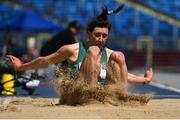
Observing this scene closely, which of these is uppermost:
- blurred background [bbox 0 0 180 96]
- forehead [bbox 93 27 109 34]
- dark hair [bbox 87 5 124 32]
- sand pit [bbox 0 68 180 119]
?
blurred background [bbox 0 0 180 96]

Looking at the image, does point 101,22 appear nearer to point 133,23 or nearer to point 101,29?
point 101,29

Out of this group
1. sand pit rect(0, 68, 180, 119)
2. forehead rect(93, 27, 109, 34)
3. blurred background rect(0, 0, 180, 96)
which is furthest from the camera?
blurred background rect(0, 0, 180, 96)

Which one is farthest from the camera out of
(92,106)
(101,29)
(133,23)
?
(133,23)

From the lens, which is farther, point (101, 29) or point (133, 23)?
point (133, 23)

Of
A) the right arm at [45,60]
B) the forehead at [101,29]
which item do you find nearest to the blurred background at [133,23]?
the right arm at [45,60]


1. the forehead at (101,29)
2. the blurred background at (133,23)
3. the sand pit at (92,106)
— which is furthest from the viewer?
the blurred background at (133,23)

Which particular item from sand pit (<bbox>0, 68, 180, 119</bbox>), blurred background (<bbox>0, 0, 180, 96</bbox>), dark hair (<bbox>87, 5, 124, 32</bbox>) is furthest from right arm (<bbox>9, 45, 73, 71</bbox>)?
blurred background (<bbox>0, 0, 180, 96</bbox>)

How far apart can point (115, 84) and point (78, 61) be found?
1.81ft

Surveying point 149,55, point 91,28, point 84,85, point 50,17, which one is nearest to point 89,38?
point 91,28

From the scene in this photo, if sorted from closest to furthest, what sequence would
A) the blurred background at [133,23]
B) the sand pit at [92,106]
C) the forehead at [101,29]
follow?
the sand pit at [92,106], the forehead at [101,29], the blurred background at [133,23]

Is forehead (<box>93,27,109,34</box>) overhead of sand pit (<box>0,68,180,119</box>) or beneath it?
overhead

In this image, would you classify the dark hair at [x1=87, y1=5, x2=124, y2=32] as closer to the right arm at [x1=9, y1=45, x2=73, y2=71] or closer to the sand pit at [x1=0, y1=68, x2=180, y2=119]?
the right arm at [x1=9, y1=45, x2=73, y2=71]

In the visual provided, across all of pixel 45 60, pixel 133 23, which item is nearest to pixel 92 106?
pixel 45 60

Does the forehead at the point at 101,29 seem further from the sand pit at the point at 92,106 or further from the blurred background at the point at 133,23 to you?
the blurred background at the point at 133,23
